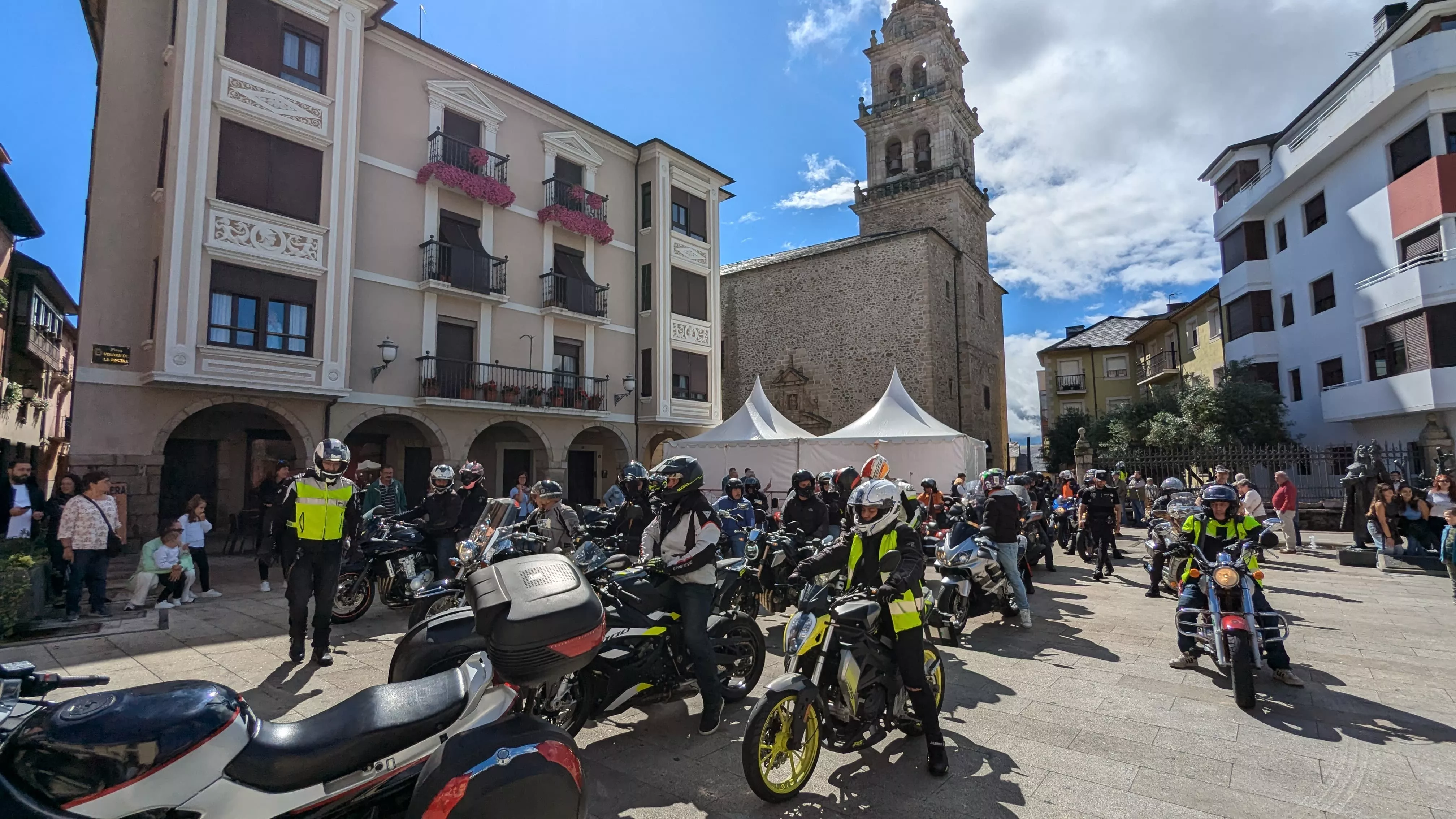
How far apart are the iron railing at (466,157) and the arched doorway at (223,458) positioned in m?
7.46

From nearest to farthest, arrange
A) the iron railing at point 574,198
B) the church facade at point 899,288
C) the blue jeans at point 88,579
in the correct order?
the blue jeans at point 88,579
the iron railing at point 574,198
the church facade at point 899,288

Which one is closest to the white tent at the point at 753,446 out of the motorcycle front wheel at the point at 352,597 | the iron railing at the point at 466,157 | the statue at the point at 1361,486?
the iron railing at the point at 466,157

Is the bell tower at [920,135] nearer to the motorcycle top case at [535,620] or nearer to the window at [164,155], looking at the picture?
the window at [164,155]

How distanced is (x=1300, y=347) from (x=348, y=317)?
93.8 feet

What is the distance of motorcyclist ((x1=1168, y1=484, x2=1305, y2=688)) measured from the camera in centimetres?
560

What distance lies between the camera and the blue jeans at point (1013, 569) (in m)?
7.44

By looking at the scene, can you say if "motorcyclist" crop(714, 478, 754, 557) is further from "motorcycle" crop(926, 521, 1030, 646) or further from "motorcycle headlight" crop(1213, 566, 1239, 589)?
"motorcycle headlight" crop(1213, 566, 1239, 589)

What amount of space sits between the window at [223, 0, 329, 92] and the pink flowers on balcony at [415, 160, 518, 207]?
2.69 m

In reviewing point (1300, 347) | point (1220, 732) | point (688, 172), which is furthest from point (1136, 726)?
point (1300, 347)

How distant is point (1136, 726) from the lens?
452cm

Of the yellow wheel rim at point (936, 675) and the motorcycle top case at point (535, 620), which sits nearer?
the motorcycle top case at point (535, 620)

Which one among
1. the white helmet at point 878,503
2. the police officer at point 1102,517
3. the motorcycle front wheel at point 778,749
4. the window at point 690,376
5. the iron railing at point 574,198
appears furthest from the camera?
the window at point 690,376

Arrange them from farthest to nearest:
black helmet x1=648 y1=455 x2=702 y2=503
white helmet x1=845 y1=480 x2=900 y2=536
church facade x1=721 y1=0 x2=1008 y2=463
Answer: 1. church facade x1=721 y1=0 x2=1008 y2=463
2. black helmet x1=648 y1=455 x2=702 y2=503
3. white helmet x1=845 y1=480 x2=900 y2=536

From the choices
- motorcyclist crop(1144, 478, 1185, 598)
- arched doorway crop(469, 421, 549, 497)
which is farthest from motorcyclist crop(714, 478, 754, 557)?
arched doorway crop(469, 421, 549, 497)
